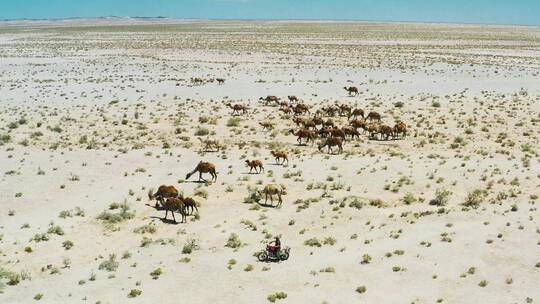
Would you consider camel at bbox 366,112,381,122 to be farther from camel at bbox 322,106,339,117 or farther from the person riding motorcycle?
the person riding motorcycle

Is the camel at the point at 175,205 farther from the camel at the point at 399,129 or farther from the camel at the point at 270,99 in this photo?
the camel at the point at 270,99

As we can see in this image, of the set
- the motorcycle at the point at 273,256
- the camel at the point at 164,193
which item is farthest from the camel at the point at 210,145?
the motorcycle at the point at 273,256

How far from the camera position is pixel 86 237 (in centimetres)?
1769

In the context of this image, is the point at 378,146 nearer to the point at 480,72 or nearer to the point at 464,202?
the point at 464,202

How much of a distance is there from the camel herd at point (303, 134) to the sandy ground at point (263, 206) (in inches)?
20.2

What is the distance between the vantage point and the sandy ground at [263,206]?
48.0ft

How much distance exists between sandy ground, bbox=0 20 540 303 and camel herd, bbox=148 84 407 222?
1.69 ft

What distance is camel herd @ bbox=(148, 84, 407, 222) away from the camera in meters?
20.0

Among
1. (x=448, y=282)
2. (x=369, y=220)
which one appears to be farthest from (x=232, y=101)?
(x=448, y=282)

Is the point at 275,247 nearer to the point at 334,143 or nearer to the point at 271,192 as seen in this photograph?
the point at 271,192

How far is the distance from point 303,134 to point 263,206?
34.1ft

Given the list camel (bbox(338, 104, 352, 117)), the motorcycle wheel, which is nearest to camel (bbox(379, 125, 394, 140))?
camel (bbox(338, 104, 352, 117))

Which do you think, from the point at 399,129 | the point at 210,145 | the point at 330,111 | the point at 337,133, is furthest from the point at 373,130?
the point at 210,145

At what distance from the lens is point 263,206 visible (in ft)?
66.9
